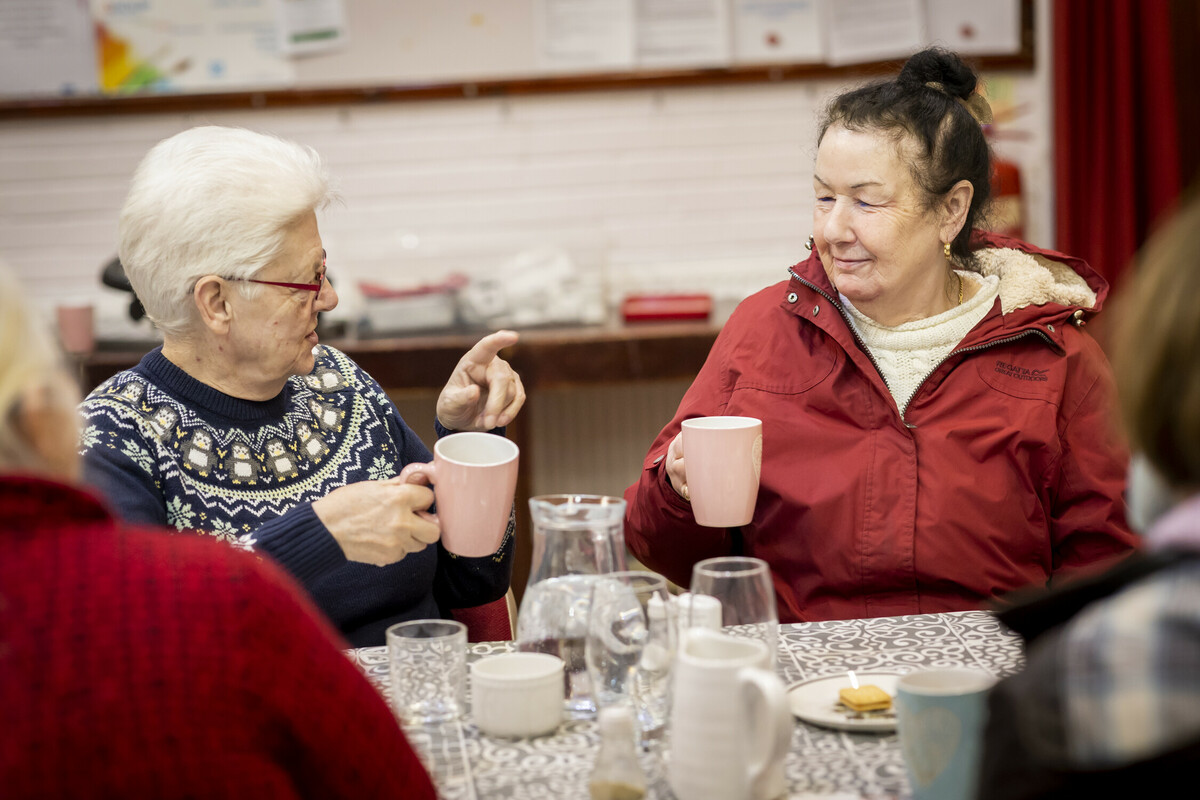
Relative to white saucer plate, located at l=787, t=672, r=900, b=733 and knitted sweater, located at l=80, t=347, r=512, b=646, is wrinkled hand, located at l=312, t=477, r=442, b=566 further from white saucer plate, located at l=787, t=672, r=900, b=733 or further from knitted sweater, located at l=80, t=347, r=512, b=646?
white saucer plate, located at l=787, t=672, r=900, b=733

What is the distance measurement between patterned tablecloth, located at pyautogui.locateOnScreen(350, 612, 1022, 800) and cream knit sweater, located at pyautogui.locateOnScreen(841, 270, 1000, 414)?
1.71ft

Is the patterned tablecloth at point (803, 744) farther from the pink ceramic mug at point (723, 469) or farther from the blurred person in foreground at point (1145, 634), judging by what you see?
the blurred person in foreground at point (1145, 634)

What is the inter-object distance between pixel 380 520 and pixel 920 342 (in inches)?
38.4

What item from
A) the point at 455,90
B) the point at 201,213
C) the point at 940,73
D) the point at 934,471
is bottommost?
the point at 934,471

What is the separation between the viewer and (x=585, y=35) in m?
3.85

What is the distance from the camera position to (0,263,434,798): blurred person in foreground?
801 mm

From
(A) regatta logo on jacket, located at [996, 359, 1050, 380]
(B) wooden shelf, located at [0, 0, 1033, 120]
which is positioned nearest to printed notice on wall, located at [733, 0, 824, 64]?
(B) wooden shelf, located at [0, 0, 1033, 120]

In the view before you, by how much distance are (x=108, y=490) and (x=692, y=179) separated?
2.76 metres

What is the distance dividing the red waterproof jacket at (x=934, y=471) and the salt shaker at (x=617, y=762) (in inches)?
32.0

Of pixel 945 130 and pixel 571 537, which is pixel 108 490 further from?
pixel 945 130

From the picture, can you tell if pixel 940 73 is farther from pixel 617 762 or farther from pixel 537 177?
pixel 537 177

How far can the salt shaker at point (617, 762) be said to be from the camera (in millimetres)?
1049

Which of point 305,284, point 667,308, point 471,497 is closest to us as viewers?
point 471,497

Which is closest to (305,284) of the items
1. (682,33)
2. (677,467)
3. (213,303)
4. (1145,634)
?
(213,303)
